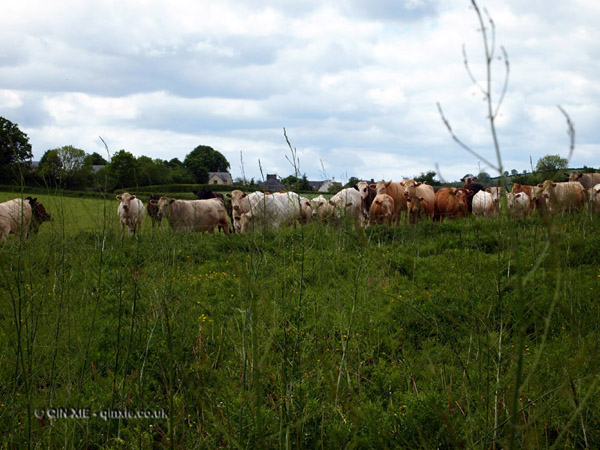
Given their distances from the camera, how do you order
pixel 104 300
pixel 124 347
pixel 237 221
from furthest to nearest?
pixel 237 221, pixel 104 300, pixel 124 347

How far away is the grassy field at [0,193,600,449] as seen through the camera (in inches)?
79.1

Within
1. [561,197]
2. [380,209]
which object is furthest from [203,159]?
[561,197]

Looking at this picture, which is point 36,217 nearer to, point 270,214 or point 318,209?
point 318,209

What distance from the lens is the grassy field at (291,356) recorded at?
201 centimetres

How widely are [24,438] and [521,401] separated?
3083mm

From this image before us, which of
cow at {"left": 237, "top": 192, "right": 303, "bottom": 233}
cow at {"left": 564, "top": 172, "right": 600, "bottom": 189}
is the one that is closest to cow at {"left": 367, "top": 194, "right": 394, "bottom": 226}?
cow at {"left": 237, "top": 192, "right": 303, "bottom": 233}

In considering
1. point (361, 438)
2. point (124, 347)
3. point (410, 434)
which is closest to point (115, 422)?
point (124, 347)

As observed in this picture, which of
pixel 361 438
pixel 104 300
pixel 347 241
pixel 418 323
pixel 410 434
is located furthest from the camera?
pixel 347 241

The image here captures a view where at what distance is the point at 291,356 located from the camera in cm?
358

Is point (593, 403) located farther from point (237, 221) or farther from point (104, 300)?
point (237, 221)

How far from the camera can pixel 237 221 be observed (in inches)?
670

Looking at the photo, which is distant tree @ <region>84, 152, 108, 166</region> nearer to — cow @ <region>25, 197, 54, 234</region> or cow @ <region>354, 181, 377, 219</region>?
cow @ <region>25, 197, 54, 234</region>

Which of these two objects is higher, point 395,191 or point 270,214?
point 395,191

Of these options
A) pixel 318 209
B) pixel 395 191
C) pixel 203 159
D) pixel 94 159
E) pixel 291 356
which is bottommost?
pixel 291 356
